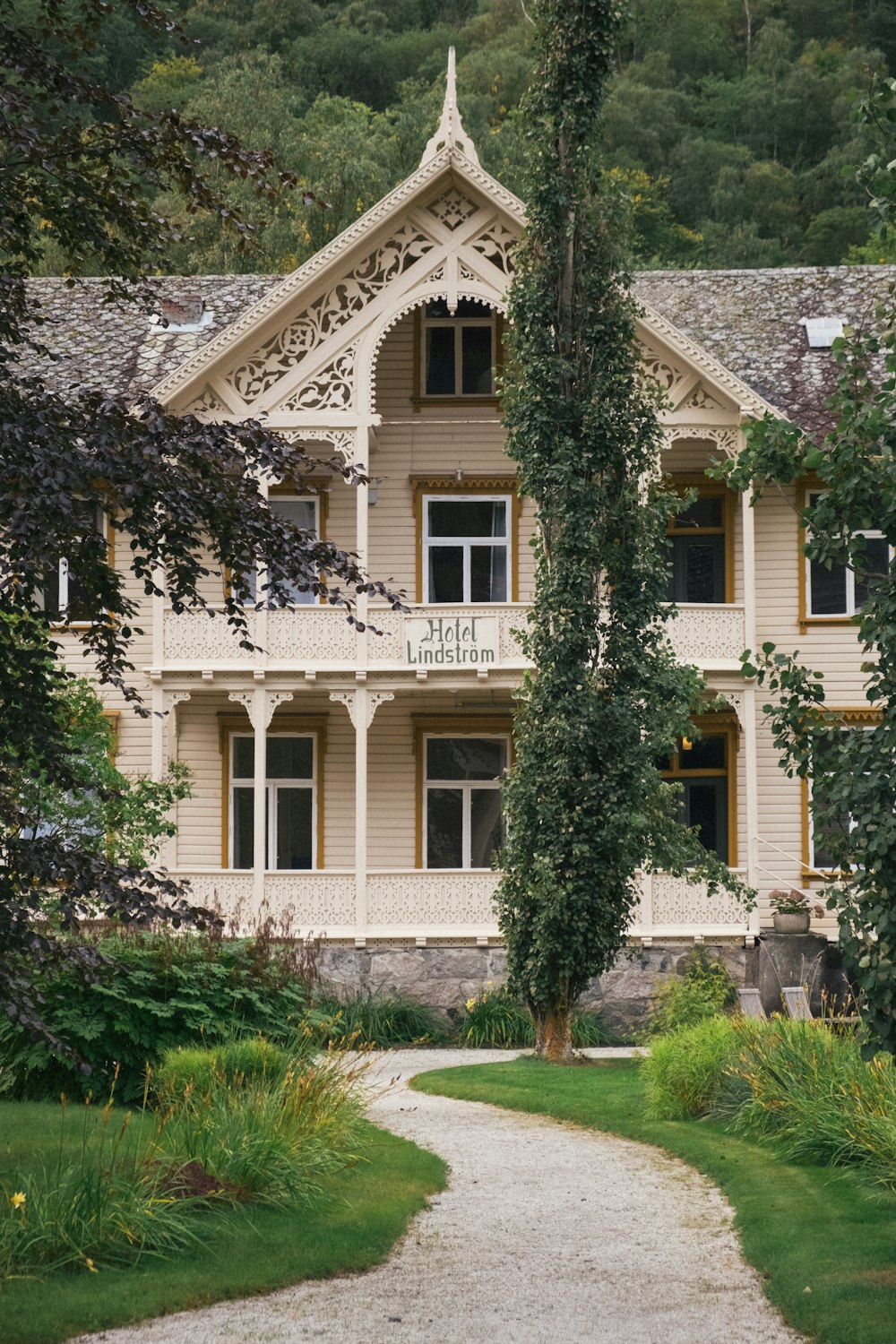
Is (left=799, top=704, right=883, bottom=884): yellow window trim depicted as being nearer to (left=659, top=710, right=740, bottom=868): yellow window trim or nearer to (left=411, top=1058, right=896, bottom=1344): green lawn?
(left=659, top=710, right=740, bottom=868): yellow window trim

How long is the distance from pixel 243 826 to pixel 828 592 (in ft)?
29.6

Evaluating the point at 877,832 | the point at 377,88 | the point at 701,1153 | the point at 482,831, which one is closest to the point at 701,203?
the point at 377,88

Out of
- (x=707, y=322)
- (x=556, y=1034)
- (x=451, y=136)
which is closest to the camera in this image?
(x=556, y=1034)

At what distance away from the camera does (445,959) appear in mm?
23359

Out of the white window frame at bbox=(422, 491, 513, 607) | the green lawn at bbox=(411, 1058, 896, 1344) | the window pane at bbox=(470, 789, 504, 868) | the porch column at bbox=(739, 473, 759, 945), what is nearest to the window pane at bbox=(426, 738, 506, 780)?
the window pane at bbox=(470, 789, 504, 868)

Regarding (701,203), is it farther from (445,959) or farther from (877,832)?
(877,832)

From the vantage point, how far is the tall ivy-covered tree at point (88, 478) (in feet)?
27.0

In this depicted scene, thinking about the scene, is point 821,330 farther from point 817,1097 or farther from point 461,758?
point 817,1097

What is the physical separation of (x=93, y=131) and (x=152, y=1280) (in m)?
6.00

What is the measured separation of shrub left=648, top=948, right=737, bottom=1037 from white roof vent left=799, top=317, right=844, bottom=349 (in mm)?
9329

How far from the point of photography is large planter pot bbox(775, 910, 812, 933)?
23.3m

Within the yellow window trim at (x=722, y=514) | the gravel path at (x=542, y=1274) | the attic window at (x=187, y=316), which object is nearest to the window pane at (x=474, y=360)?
the yellow window trim at (x=722, y=514)

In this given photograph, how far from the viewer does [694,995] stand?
71.7ft

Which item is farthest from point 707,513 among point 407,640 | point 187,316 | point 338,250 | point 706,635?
point 187,316
